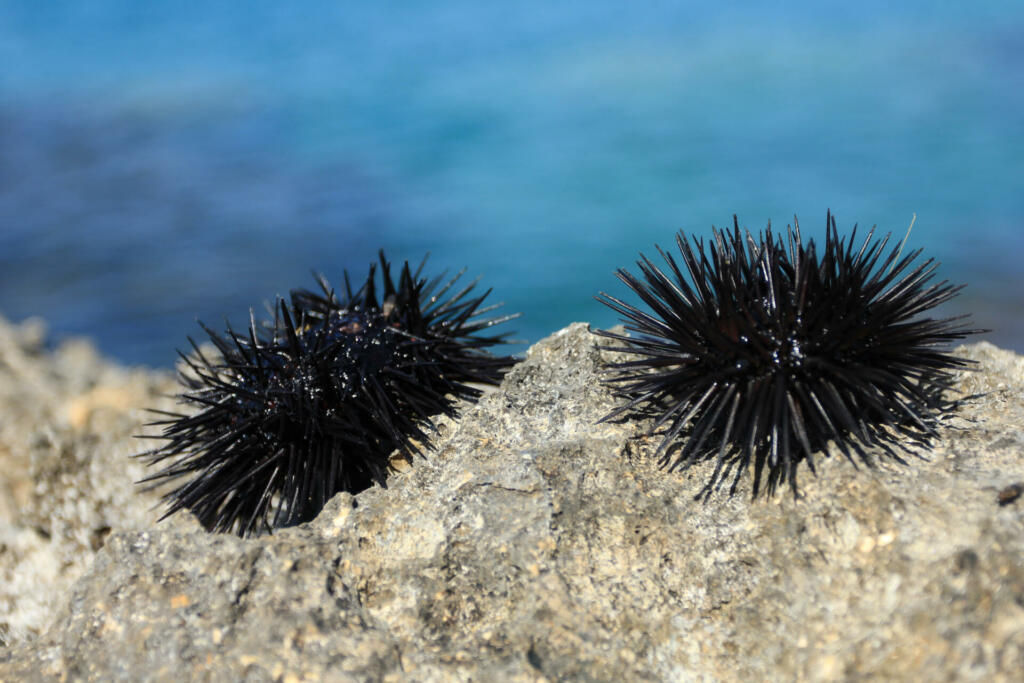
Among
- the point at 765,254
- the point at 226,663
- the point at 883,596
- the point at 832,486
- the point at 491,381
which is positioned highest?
the point at 765,254

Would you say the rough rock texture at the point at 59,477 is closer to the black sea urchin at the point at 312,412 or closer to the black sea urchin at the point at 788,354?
the black sea urchin at the point at 312,412

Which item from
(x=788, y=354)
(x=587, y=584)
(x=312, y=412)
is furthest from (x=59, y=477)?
(x=788, y=354)

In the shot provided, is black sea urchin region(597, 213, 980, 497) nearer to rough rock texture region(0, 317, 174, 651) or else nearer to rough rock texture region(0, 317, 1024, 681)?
rough rock texture region(0, 317, 1024, 681)

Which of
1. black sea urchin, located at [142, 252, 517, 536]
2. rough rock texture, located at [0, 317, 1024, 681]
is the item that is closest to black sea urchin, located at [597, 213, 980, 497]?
rough rock texture, located at [0, 317, 1024, 681]

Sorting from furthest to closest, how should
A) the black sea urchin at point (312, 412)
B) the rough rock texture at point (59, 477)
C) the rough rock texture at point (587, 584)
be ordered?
the rough rock texture at point (59, 477), the black sea urchin at point (312, 412), the rough rock texture at point (587, 584)

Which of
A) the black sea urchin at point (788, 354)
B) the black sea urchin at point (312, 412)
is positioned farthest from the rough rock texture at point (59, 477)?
the black sea urchin at point (788, 354)

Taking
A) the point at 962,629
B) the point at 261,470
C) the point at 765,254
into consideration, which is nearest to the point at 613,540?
the point at 962,629

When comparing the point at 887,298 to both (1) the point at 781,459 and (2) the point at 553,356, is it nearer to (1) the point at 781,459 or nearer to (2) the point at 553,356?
(1) the point at 781,459
